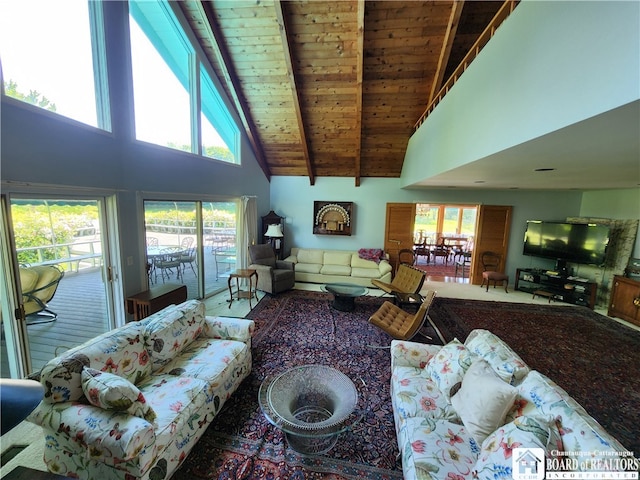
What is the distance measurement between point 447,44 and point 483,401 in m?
4.44

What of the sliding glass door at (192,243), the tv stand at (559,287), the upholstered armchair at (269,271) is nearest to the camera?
the sliding glass door at (192,243)

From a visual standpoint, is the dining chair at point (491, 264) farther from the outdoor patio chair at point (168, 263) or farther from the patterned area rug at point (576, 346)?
the outdoor patio chair at point (168, 263)

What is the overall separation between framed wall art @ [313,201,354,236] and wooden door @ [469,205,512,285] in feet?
10.1

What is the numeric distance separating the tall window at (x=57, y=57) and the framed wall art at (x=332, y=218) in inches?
183

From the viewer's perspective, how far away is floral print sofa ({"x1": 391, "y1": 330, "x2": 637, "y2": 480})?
1159 mm

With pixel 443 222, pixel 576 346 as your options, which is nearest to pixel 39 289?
pixel 576 346

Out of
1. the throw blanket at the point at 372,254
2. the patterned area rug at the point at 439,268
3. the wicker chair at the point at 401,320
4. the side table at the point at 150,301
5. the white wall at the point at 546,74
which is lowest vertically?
the patterned area rug at the point at 439,268

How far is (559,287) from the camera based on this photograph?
207 inches

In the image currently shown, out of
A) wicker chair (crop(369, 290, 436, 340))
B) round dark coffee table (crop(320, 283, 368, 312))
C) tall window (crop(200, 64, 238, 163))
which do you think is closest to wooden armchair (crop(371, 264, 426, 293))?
round dark coffee table (crop(320, 283, 368, 312))

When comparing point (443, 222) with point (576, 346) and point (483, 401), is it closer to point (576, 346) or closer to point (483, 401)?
point (576, 346)

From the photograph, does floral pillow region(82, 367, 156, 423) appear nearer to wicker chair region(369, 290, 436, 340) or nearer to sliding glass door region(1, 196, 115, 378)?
sliding glass door region(1, 196, 115, 378)

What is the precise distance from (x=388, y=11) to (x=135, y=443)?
514 centimetres

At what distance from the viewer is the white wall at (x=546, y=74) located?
113 cm

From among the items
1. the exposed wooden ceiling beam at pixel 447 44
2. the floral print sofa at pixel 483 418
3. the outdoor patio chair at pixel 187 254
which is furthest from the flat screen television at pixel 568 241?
the outdoor patio chair at pixel 187 254
